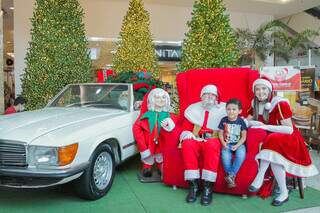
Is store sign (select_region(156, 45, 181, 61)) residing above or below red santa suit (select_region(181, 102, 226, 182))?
above

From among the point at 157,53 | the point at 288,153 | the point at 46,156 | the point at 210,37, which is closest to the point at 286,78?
the point at 210,37

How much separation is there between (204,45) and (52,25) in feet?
10.6

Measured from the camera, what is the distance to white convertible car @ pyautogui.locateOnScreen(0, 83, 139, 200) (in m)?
2.90

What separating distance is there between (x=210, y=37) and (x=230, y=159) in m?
2.92

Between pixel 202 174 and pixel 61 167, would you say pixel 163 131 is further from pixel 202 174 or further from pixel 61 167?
pixel 61 167

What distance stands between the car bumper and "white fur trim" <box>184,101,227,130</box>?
1695 mm

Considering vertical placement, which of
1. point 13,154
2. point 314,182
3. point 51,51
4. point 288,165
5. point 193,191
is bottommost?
point 314,182

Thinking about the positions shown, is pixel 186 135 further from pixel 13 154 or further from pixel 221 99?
pixel 13 154

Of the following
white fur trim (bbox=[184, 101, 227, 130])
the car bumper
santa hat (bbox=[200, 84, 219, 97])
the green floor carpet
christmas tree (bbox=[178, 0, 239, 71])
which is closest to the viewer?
the car bumper

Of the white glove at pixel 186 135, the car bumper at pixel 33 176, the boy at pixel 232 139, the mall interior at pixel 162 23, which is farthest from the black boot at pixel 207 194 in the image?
the mall interior at pixel 162 23

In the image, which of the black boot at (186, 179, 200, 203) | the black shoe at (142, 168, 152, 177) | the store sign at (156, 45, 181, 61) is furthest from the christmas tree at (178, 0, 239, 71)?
the store sign at (156, 45, 181, 61)

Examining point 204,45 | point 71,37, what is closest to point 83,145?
point 204,45

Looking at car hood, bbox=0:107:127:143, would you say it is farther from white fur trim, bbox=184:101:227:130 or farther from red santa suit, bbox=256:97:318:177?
red santa suit, bbox=256:97:318:177

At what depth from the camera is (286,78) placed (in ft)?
19.1
